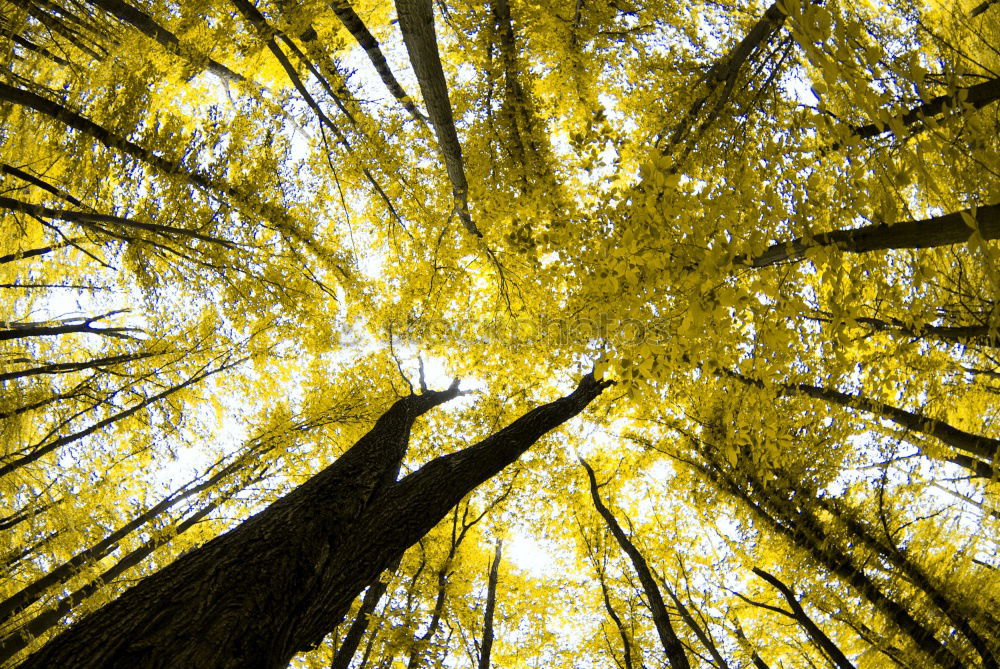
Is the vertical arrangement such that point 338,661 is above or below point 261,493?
below

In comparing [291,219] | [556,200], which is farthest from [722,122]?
[291,219]

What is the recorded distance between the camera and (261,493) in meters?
7.70

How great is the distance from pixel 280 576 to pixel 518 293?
14.5 ft

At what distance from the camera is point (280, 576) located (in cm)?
253

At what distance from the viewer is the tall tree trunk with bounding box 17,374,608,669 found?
2.02m

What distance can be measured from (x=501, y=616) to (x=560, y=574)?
4.91 feet

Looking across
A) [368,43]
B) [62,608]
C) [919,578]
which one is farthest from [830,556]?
[62,608]

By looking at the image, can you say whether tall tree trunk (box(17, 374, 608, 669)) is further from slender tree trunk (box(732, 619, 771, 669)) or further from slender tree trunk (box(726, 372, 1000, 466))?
slender tree trunk (box(726, 372, 1000, 466))

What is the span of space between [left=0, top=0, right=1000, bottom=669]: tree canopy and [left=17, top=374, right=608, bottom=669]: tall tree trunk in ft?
0.13

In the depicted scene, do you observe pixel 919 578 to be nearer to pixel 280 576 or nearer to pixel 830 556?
pixel 830 556

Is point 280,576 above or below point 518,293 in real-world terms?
below

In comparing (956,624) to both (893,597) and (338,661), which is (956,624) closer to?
(893,597)

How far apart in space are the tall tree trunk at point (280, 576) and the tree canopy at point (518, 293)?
4cm

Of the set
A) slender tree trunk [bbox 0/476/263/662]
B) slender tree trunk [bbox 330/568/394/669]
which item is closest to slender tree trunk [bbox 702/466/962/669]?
slender tree trunk [bbox 330/568/394/669]
